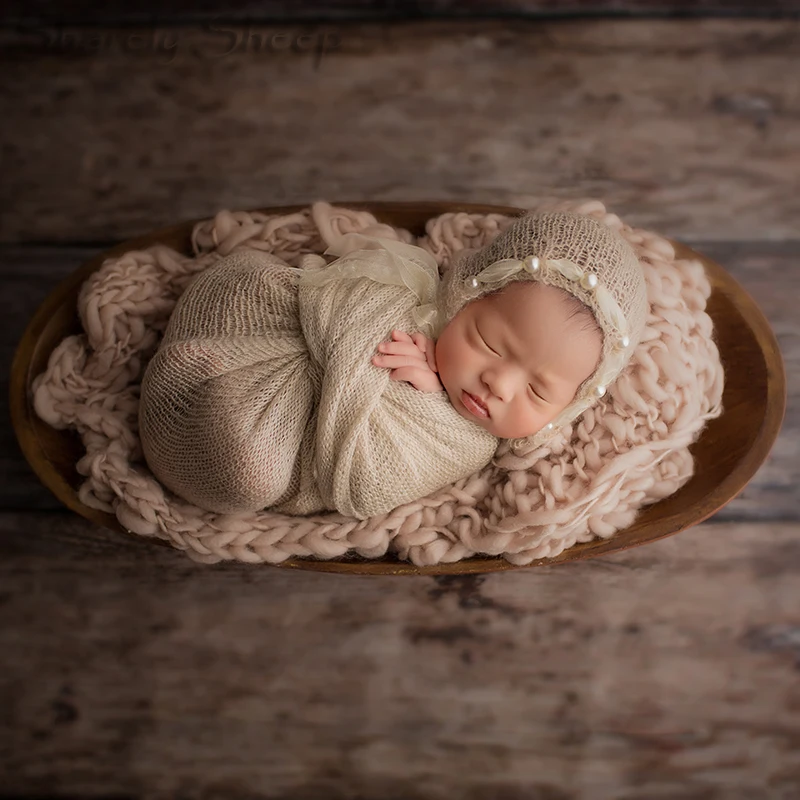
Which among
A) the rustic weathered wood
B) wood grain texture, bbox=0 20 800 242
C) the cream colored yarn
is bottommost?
the cream colored yarn

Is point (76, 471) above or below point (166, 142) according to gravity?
below

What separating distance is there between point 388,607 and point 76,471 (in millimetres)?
607

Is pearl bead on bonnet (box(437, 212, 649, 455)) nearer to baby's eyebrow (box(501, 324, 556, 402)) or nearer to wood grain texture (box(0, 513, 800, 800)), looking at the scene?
baby's eyebrow (box(501, 324, 556, 402))

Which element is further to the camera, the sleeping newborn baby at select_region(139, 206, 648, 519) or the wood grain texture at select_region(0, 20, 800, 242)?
the wood grain texture at select_region(0, 20, 800, 242)

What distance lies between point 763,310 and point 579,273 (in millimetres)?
757

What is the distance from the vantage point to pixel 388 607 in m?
1.42

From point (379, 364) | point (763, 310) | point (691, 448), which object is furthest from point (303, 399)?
point (763, 310)

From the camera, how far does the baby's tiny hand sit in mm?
1035

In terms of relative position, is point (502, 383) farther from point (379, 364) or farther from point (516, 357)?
point (379, 364)

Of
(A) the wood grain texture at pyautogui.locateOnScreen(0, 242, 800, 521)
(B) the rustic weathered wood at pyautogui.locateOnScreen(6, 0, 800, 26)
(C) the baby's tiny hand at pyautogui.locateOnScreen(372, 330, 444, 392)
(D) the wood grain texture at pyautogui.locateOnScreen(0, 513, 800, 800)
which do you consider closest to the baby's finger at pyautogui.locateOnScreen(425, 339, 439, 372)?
(C) the baby's tiny hand at pyautogui.locateOnScreen(372, 330, 444, 392)

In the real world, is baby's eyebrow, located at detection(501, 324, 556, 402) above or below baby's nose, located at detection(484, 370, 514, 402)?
above

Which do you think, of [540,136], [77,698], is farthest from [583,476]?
[77,698]

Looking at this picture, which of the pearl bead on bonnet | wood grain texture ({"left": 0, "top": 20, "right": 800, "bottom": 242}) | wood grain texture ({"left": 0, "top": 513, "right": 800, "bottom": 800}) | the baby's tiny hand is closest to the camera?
the pearl bead on bonnet

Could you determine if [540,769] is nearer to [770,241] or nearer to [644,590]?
[644,590]
